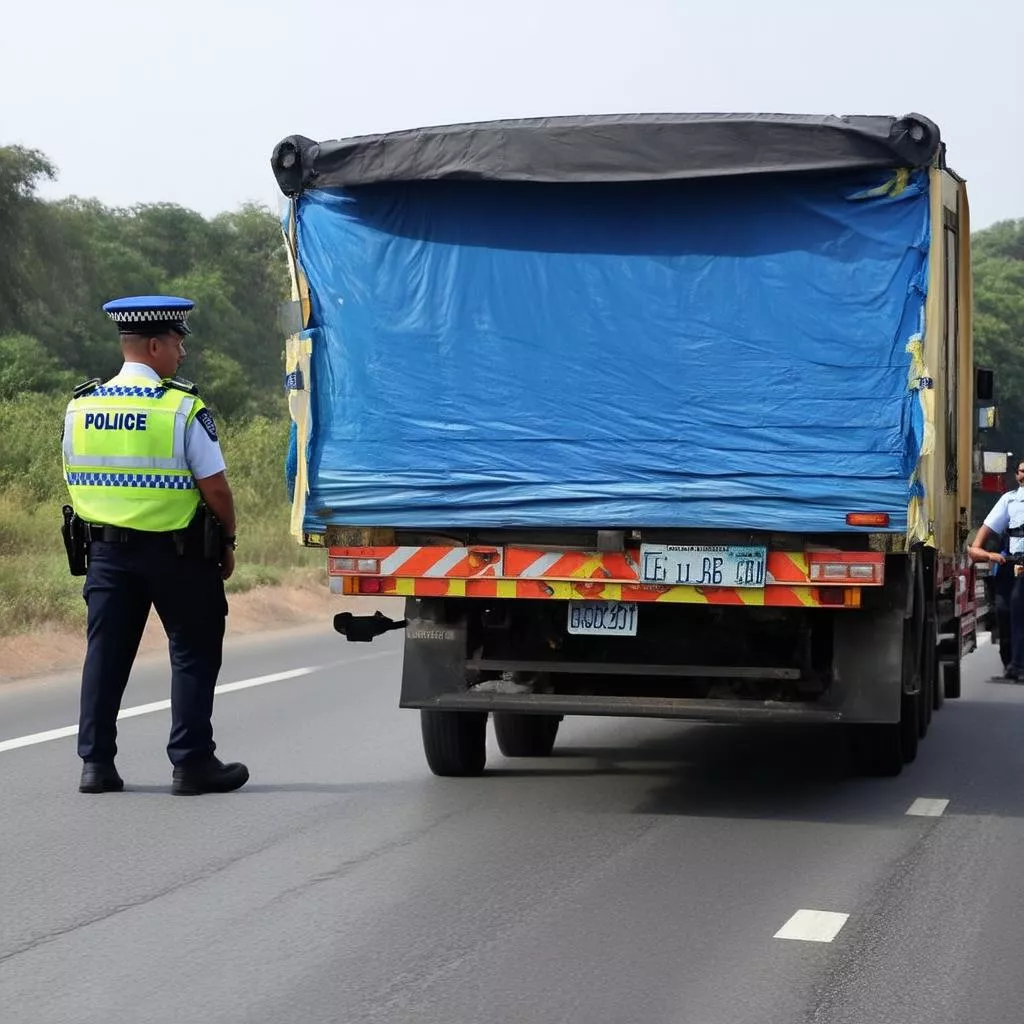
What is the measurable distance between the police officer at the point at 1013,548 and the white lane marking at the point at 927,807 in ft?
18.0

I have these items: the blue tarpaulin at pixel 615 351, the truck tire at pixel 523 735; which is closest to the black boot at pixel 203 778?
the blue tarpaulin at pixel 615 351

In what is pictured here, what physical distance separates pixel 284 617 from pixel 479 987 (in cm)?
1312

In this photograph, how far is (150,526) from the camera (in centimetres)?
790

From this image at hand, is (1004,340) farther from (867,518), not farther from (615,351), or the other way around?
(867,518)

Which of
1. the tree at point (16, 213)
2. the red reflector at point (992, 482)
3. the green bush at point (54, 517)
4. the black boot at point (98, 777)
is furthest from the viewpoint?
the tree at point (16, 213)

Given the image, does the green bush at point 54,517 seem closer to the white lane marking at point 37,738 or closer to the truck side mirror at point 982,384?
the white lane marking at point 37,738

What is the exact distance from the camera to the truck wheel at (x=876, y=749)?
8766 millimetres

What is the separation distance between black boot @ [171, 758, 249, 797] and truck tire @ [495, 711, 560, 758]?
5.28 feet

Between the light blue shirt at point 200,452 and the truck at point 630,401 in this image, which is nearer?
the truck at point 630,401

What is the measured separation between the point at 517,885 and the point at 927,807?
246 cm

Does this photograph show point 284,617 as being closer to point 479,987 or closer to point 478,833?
point 478,833

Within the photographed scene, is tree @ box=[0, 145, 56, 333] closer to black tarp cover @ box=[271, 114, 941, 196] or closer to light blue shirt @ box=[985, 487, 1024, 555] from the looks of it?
light blue shirt @ box=[985, 487, 1024, 555]

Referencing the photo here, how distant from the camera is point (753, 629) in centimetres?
826

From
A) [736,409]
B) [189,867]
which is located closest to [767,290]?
[736,409]
